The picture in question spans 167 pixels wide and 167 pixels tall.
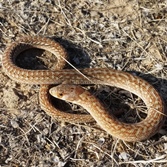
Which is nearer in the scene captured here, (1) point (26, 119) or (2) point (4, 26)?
(1) point (26, 119)

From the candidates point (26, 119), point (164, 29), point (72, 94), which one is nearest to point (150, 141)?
point (72, 94)

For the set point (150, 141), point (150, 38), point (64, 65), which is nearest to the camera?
point (150, 141)

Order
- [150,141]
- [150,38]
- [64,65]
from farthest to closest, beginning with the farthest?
[150,38], [64,65], [150,141]

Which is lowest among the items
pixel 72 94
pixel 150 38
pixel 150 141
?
pixel 150 141

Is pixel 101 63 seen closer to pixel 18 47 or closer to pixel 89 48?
pixel 89 48

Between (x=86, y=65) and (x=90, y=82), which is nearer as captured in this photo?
(x=90, y=82)

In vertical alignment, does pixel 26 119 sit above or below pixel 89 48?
below
